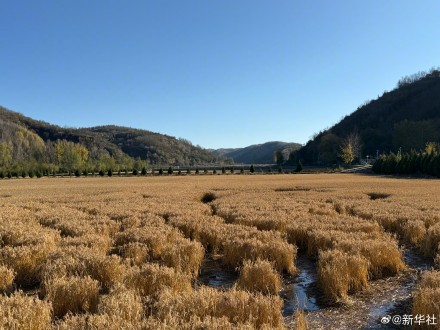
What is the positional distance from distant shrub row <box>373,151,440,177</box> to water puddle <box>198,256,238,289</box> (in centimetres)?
7192

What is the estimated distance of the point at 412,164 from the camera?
249 feet

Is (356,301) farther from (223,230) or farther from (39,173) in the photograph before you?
(39,173)

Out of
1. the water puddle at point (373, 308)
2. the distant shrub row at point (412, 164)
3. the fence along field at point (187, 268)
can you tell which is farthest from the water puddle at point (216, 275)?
the distant shrub row at point (412, 164)

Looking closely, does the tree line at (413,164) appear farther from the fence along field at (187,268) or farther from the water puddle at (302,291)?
the water puddle at (302,291)

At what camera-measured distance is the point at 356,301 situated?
7.25 metres

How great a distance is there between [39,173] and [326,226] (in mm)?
103771

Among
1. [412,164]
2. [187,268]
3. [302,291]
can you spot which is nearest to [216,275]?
[187,268]

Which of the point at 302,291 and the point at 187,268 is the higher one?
the point at 187,268

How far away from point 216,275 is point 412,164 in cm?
7907

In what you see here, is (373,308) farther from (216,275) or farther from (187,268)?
(187,268)

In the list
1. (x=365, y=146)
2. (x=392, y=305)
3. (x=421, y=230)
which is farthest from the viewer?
(x=365, y=146)

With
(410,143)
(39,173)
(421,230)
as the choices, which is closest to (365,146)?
(410,143)

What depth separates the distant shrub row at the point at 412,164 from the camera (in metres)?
69.4

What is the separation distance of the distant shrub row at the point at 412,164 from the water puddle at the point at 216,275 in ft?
236
